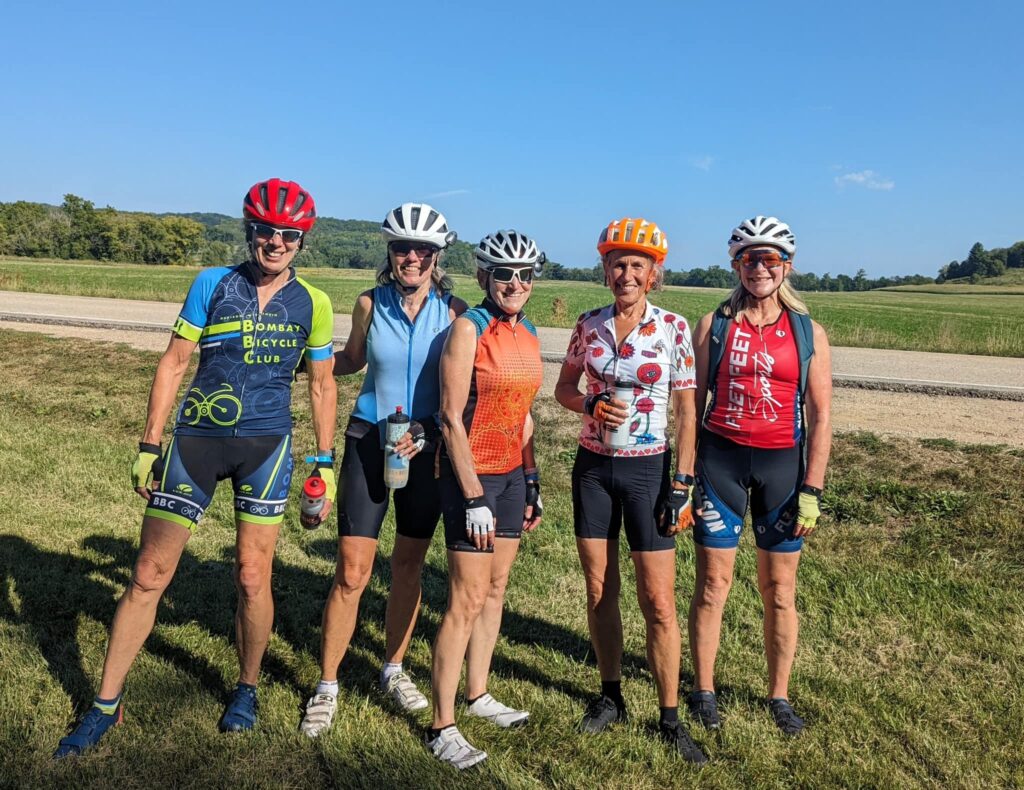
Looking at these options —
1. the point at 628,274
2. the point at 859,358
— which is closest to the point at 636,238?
the point at 628,274

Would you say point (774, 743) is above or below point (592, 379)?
below

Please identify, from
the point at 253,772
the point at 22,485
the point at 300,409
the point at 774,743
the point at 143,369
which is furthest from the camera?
the point at 143,369

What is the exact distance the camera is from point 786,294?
4277 mm

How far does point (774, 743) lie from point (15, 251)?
12175cm

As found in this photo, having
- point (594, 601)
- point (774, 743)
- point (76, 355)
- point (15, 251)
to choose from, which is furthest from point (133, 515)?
point (15, 251)

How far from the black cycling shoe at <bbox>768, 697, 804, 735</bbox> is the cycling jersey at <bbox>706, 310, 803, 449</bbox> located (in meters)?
1.49

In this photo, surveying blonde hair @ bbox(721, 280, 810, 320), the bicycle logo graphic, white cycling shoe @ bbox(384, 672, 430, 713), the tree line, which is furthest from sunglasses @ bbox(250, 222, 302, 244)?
the tree line

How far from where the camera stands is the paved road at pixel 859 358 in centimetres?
1443

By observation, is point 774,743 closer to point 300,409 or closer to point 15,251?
point 300,409

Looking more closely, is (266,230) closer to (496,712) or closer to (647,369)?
(647,369)

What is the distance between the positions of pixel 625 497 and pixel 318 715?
2.00 m

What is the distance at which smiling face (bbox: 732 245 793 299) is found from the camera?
4.22 metres

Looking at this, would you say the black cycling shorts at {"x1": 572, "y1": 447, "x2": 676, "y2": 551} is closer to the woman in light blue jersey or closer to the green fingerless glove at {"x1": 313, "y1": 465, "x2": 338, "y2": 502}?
the woman in light blue jersey

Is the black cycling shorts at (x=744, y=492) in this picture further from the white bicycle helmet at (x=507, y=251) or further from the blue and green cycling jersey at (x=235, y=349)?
the blue and green cycling jersey at (x=235, y=349)
